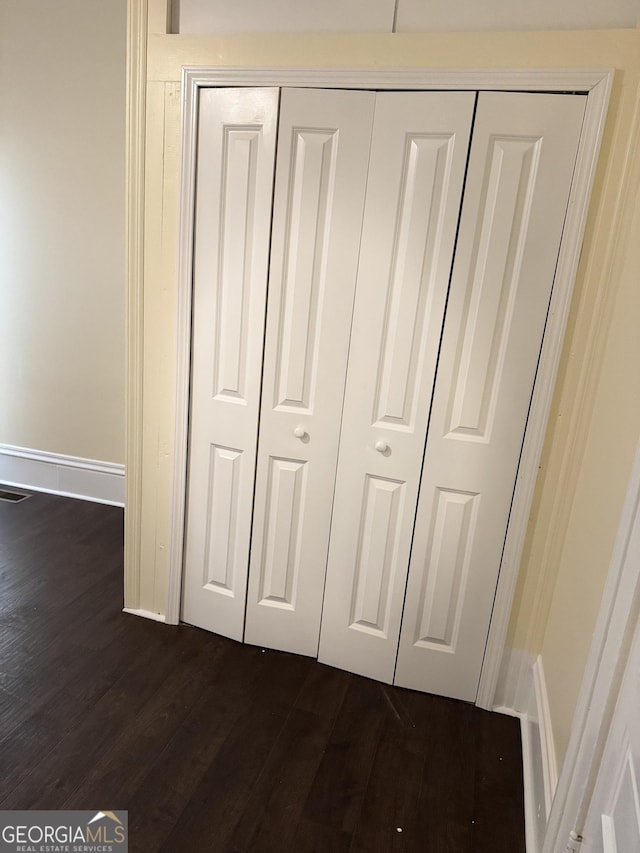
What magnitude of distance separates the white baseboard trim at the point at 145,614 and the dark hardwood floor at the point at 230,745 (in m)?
0.04

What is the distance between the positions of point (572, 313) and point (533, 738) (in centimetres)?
131

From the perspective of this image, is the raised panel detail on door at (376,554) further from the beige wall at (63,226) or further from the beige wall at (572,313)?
the beige wall at (63,226)

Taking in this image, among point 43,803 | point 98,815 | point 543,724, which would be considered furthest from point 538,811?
point 43,803

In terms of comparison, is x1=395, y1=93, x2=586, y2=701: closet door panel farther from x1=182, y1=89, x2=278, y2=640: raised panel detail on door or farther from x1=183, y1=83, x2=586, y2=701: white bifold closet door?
x1=182, y1=89, x2=278, y2=640: raised panel detail on door

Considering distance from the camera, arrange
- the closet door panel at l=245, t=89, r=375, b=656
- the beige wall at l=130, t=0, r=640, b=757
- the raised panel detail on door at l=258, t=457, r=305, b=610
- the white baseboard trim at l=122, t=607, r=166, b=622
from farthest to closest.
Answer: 1. the white baseboard trim at l=122, t=607, r=166, b=622
2. the raised panel detail on door at l=258, t=457, r=305, b=610
3. the closet door panel at l=245, t=89, r=375, b=656
4. the beige wall at l=130, t=0, r=640, b=757

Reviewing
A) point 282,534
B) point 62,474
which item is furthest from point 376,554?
point 62,474

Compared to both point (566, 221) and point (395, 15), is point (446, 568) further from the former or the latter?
point (395, 15)

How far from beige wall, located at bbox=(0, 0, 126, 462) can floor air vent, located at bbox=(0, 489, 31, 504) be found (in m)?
0.30

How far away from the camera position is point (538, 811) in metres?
1.60

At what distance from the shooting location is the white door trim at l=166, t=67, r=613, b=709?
5.41 ft

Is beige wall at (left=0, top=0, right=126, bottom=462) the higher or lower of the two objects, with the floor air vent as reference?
higher

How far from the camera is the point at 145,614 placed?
2.44 m

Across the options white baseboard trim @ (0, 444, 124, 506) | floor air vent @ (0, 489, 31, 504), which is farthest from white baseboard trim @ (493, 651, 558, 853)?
floor air vent @ (0, 489, 31, 504)

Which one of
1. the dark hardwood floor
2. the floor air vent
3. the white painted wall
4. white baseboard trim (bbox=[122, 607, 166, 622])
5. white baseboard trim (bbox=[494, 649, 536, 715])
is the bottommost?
the dark hardwood floor
